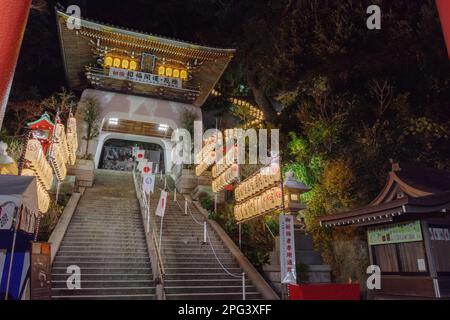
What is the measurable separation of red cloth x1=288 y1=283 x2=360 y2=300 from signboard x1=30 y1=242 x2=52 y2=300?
5834 millimetres

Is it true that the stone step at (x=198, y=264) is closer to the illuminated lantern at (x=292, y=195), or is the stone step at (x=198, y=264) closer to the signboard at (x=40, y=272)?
the illuminated lantern at (x=292, y=195)

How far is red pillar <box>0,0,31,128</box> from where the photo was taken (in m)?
2.78

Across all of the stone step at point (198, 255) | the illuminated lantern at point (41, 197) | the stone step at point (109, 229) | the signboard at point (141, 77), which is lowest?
the stone step at point (198, 255)

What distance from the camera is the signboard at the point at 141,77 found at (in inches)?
949

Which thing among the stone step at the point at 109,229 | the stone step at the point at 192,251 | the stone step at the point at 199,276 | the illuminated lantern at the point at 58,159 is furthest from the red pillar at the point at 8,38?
the illuminated lantern at the point at 58,159

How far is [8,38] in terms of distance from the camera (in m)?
2.83

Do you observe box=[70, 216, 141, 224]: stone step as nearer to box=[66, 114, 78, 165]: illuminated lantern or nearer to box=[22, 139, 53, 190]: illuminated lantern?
box=[22, 139, 53, 190]: illuminated lantern

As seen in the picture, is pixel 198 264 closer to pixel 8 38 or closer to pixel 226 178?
pixel 226 178

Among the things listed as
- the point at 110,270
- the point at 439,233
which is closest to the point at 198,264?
the point at 110,270

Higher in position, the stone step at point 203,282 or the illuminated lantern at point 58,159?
the illuminated lantern at point 58,159

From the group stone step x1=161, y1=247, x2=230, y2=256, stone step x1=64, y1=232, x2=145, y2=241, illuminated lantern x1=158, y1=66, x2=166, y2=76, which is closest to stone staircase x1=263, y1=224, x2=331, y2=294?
stone step x1=161, y1=247, x2=230, y2=256

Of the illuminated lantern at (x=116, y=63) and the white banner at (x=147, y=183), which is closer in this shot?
the white banner at (x=147, y=183)

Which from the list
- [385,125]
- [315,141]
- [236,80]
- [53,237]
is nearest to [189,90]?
[236,80]

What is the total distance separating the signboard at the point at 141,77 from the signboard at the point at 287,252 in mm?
18118
